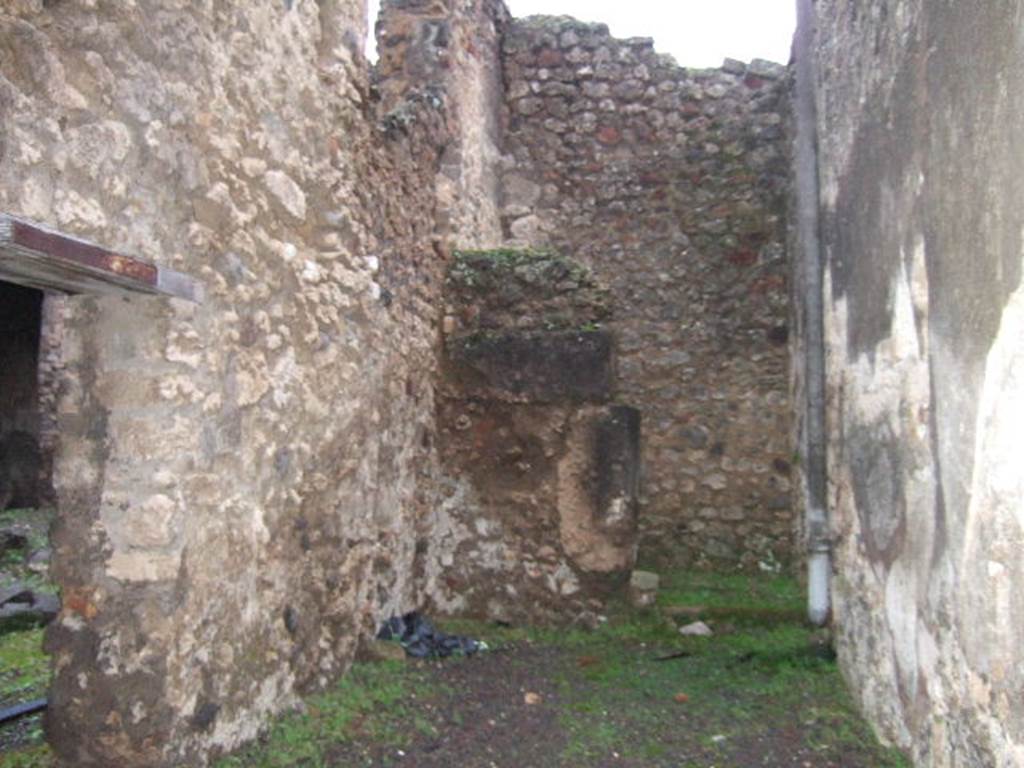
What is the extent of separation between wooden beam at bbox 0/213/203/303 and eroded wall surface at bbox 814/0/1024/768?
2.30 meters

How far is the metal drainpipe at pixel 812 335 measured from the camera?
488 cm

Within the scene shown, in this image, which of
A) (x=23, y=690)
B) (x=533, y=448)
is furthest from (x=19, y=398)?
(x=533, y=448)

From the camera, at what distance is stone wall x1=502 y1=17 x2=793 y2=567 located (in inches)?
280

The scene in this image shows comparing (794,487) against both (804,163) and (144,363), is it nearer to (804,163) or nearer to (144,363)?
(804,163)

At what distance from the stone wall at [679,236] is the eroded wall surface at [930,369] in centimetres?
243

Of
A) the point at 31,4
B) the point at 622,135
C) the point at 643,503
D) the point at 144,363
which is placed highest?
the point at 622,135

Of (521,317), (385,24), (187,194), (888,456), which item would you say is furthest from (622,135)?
(187,194)

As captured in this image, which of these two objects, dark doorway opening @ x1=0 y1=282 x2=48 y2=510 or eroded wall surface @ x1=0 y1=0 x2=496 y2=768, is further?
dark doorway opening @ x1=0 y1=282 x2=48 y2=510

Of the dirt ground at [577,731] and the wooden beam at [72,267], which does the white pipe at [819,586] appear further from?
the wooden beam at [72,267]

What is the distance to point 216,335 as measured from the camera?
3092mm

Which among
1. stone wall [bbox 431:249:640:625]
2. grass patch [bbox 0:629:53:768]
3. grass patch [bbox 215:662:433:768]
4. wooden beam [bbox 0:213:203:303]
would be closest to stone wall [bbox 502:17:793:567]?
stone wall [bbox 431:249:640:625]

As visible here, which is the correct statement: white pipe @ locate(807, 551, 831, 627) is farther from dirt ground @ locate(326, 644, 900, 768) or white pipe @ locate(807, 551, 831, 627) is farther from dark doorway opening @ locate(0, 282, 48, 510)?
dark doorway opening @ locate(0, 282, 48, 510)

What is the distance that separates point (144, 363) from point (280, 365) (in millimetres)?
759

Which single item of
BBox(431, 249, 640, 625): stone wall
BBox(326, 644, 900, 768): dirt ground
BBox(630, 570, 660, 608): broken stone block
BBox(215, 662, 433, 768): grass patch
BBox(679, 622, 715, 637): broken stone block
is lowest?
BBox(326, 644, 900, 768): dirt ground
